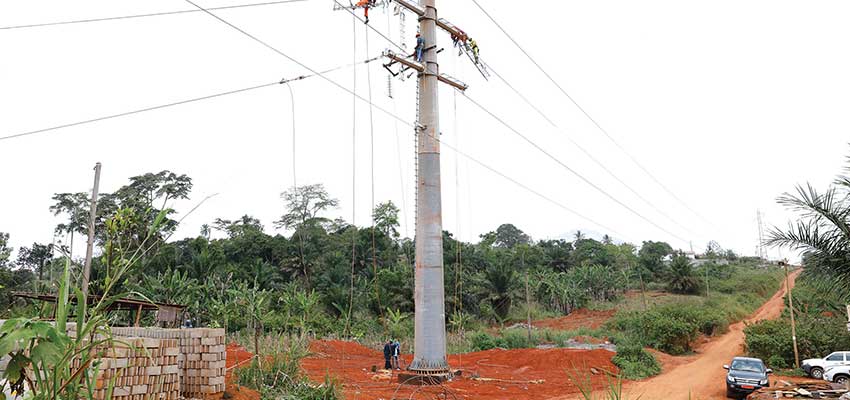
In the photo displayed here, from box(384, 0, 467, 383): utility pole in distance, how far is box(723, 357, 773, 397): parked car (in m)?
8.64

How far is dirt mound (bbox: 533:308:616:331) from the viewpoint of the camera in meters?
41.4

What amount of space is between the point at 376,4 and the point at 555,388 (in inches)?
529

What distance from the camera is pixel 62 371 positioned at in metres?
2.61

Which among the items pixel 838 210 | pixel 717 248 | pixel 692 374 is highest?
pixel 717 248

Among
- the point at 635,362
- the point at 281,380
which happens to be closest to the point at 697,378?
the point at 635,362

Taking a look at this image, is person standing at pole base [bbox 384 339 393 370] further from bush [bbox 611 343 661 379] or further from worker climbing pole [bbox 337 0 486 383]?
bush [bbox 611 343 661 379]

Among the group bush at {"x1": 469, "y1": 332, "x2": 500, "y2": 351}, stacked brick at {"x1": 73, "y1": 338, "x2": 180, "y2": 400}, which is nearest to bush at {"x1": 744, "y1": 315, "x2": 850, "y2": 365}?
bush at {"x1": 469, "y1": 332, "x2": 500, "y2": 351}

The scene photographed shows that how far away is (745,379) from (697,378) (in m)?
5.31

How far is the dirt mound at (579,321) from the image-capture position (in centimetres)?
4138

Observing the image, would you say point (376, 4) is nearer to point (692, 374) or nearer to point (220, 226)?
point (692, 374)

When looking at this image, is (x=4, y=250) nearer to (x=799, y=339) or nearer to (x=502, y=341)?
(x=502, y=341)

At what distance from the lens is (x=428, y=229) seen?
17.5 metres

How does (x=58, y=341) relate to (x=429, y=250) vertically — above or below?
below

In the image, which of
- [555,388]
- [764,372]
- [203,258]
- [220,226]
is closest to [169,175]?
[203,258]
